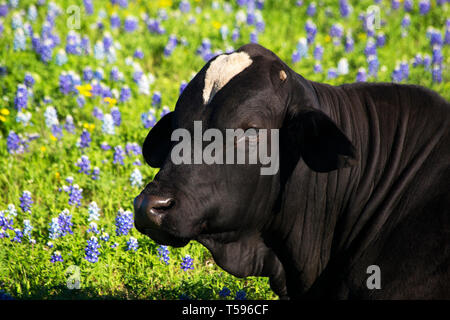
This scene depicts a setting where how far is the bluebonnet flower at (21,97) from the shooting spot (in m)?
7.32

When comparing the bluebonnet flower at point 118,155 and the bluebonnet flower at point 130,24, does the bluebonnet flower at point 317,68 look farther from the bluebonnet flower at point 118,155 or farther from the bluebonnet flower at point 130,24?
the bluebonnet flower at point 118,155

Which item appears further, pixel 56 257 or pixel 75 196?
pixel 75 196

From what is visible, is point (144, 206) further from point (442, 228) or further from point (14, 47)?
point (14, 47)

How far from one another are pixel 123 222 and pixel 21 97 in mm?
2485

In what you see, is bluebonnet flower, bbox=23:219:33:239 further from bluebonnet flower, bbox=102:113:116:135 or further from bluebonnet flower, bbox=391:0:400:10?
bluebonnet flower, bbox=391:0:400:10

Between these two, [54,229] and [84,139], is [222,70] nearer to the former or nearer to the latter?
[54,229]

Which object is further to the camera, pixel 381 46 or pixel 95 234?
pixel 381 46

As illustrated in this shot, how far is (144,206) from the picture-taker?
12.0ft

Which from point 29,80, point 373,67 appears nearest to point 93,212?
point 29,80

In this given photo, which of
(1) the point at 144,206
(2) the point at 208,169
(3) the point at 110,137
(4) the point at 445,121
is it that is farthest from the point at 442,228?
(3) the point at 110,137

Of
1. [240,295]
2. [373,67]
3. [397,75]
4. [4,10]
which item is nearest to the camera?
[240,295]

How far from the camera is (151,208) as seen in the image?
12.0 feet

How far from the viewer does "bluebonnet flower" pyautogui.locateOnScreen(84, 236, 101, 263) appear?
516 cm
